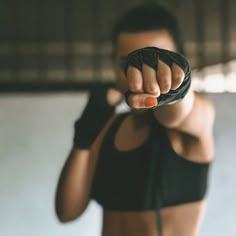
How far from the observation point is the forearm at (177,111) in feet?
1.86

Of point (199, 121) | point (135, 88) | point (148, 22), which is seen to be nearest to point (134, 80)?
point (135, 88)

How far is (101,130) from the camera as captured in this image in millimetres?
849

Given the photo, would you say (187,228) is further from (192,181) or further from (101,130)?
(101,130)

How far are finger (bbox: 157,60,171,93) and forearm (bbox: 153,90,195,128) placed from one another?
140 millimetres

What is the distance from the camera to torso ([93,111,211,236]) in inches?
30.1

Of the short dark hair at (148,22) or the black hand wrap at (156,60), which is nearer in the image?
the black hand wrap at (156,60)

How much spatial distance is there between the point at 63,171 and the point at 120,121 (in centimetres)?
13

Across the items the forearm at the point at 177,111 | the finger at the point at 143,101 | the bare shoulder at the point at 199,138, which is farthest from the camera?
the bare shoulder at the point at 199,138

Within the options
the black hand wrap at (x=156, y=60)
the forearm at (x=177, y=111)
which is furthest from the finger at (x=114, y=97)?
the black hand wrap at (x=156, y=60)

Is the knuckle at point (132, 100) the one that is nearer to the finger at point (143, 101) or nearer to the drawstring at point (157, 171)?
the finger at point (143, 101)

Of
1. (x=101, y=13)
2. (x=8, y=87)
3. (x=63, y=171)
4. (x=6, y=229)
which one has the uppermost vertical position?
(x=101, y=13)

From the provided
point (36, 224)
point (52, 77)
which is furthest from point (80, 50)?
point (36, 224)

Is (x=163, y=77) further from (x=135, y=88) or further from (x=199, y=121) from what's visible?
(x=199, y=121)

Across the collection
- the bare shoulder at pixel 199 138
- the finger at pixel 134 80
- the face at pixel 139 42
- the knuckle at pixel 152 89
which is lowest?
the bare shoulder at pixel 199 138
